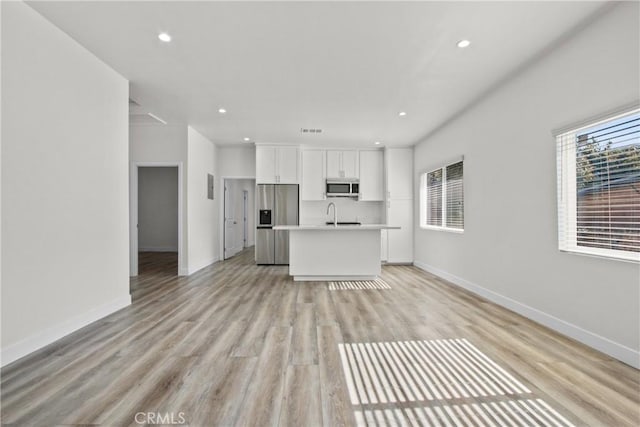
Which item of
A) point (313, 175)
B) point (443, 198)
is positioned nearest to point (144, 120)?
point (313, 175)

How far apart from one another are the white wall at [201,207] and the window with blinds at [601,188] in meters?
5.47

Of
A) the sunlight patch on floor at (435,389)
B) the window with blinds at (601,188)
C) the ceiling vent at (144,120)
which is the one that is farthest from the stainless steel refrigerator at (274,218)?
the window with blinds at (601,188)

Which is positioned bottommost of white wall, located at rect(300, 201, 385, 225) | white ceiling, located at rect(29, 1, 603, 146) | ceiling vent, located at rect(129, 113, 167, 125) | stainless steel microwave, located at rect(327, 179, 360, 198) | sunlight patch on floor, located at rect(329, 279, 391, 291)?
sunlight patch on floor, located at rect(329, 279, 391, 291)

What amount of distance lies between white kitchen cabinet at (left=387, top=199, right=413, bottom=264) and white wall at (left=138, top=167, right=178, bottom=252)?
21.9 ft

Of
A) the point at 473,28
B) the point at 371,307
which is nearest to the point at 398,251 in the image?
the point at 371,307

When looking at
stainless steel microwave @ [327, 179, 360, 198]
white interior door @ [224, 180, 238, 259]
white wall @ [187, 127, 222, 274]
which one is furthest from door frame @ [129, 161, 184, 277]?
stainless steel microwave @ [327, 179, 360, 198]

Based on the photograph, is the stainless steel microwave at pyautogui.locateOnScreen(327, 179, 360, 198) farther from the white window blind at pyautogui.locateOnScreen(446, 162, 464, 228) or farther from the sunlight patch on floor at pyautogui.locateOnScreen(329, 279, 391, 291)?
the sunlight patch on floor at pyautogui.locateOnScreen(329, 279, 391, 291)

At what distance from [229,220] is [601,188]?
273 inches

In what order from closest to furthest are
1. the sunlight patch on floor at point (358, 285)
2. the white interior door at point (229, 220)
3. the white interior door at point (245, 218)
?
the sunlight patch on floor at point (358, 285)
the white interior door at point (229, 220)
the white interior door at point (245, 218)

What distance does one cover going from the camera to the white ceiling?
2.33 meters

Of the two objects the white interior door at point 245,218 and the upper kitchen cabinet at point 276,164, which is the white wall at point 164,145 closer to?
the upper kitchen cabinet at point 276,164

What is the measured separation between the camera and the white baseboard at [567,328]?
2180mm

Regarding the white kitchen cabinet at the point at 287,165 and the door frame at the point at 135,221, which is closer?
the door frame at the point at 135,221

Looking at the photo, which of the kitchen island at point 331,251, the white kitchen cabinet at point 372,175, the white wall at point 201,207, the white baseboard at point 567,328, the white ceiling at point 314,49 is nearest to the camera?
the white baseboard at point 567,328
